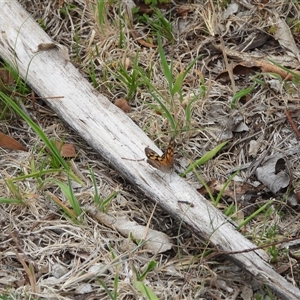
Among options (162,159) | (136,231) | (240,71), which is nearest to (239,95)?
(240,71)

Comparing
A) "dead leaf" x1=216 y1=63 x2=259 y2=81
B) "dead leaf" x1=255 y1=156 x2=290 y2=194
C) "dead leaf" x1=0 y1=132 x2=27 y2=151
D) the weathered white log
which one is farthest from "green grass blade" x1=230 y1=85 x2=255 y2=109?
"dead leaf" x1=0 y1=132 x2=27 y2=151

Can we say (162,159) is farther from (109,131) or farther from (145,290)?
(145,290)

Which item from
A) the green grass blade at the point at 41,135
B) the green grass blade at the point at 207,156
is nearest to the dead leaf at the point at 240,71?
the green grass blade at the point at 207,156

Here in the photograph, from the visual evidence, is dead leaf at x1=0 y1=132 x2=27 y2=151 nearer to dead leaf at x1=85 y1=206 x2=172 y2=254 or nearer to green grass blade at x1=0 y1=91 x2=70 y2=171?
green grass blade at x1=0 y1=91 x2=70 y2=171

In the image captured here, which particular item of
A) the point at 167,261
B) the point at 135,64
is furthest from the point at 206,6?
the point at 167,261

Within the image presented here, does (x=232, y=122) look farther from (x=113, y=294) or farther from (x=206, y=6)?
(x=113, y=294)

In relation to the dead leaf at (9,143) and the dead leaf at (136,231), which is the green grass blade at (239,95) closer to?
the dead leaf at (136,231)
